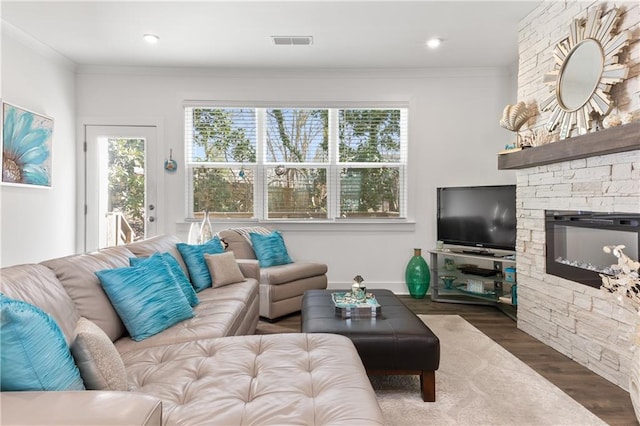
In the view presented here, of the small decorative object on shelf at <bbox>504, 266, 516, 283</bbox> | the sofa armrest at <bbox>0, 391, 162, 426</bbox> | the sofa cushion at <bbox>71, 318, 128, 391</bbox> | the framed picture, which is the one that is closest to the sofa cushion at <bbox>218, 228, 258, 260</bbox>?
the framed picture

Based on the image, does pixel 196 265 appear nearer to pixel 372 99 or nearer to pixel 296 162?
pixel 296 162

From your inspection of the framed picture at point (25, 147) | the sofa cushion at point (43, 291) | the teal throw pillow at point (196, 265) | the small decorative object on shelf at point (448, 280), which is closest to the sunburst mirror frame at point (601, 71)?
the small decorative object on shelf at point (448, 280)

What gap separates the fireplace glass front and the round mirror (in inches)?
31.1

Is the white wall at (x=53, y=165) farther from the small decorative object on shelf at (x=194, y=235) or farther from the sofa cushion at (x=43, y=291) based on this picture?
the sofa cushion at (x=43, y=291)

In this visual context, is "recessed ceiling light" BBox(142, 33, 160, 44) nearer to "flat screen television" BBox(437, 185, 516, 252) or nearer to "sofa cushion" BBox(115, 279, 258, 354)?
"sofa cushion" BBox(115, 279, 258, 354)

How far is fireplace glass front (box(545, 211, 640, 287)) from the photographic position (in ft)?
7.47

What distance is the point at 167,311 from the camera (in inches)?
77.7

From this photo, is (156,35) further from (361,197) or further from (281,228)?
(361,197)

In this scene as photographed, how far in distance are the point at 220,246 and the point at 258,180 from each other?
1.63 metres

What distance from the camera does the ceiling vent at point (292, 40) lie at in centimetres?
377

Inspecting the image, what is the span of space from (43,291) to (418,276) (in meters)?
3.77

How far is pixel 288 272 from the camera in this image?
3.74 m

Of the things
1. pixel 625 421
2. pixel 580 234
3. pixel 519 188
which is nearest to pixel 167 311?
pixel 625 421

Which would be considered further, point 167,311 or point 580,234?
point 580,234
